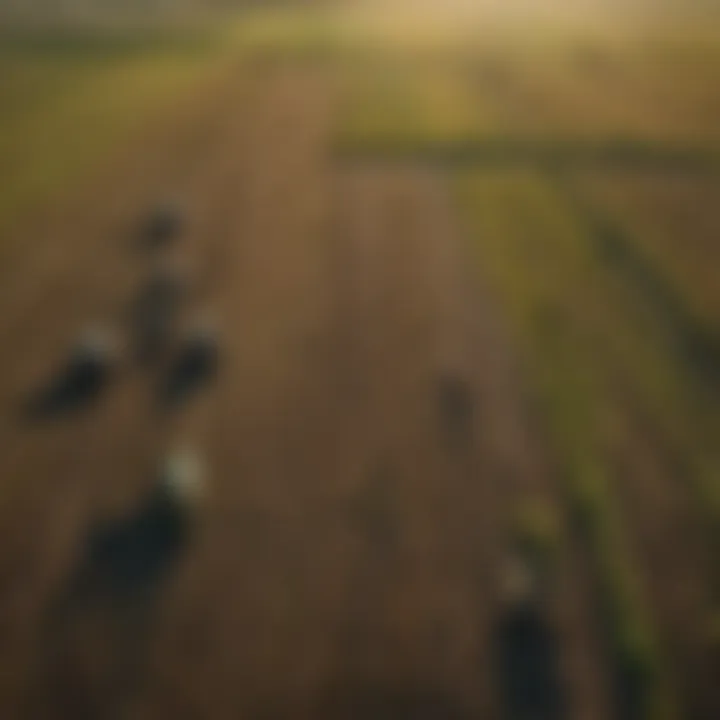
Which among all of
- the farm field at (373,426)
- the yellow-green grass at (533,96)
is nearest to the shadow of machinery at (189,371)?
the farm field at (373,426)

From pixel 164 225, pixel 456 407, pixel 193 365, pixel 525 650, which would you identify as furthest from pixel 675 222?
pixel 525 650

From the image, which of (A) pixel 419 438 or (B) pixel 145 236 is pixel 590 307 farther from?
(B) pixel 145 236

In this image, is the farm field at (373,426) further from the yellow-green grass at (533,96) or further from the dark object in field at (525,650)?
the yellow-green grass at (533,96)

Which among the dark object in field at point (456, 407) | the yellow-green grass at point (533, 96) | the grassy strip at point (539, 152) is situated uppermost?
the yellow-green grass at point (533, 96)

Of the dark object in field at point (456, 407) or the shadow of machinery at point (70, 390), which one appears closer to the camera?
the dark object in field at point (456, 407)

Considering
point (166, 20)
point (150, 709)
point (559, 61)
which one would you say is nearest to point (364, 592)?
point (150, 709)

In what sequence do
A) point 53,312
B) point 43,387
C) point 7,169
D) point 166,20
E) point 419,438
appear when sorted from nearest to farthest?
point 419,438 < point 43,387 < point 53,312 < point 7,169 < point 166,20
